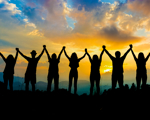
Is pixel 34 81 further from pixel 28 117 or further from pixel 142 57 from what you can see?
pixel 142 57

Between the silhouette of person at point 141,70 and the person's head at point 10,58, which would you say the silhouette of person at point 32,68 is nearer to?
the person's head at point 10,58

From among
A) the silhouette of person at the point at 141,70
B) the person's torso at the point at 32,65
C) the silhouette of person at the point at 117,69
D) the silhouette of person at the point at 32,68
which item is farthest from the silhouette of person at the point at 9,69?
the silhouette of person at the point at 141,70

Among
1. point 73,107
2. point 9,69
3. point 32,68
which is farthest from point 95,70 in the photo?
point 9,69

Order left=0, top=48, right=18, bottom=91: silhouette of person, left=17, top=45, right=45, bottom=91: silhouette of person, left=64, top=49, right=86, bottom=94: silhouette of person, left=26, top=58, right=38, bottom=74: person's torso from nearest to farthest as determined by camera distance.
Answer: left=17, top=45, right=45, bottom=91: silhouette of person < left=26, top=58, right=38, bottom=74: person's torso < left=0, top=48, right=18, bottom=91: silhouette of person < left=64, top=49, right=86, bottom=94: silhouette of person

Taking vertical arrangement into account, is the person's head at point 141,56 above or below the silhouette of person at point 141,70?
above

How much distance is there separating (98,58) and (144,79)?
4.60 meters

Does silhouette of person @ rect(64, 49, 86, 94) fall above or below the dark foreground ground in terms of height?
above

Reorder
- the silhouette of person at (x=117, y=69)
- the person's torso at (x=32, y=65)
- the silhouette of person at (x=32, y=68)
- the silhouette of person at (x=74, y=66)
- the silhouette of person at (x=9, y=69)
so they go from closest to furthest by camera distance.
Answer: the silhouette of person at (x=117, y=69), the silhouette of person at (x=32, y=68), the person's torso at (x=32, y=65), the silhouette of person at (x=9, y=69), the silhouette of person at (x=74, y=66)

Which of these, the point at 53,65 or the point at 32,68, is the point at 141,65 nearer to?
the point at 53,65

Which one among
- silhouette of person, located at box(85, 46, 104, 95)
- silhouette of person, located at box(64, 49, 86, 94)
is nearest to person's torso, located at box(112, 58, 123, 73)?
silhouette of person, located at box(85, 46, 104, 95)

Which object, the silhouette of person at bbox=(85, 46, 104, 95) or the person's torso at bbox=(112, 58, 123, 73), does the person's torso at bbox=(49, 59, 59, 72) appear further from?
the person's torso at bbox=(112, 58, 123, 73)

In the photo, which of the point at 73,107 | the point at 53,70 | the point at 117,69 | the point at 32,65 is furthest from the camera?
the point at 53,70

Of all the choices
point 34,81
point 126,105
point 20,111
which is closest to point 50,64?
point 34,81

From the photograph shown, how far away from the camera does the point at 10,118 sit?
6.36 metres
